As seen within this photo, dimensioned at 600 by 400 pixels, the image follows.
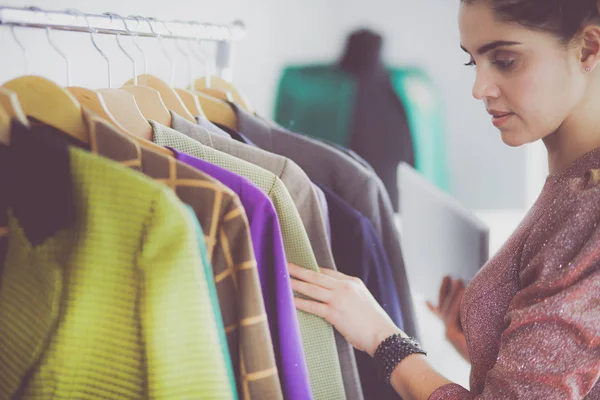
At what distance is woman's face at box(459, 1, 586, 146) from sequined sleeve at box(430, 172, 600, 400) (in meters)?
0.12

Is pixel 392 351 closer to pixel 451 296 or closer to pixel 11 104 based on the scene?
pixel 451 296

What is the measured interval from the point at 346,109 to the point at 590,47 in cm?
82

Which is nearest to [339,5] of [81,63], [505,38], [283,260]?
[81,63]

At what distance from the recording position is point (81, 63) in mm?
1395

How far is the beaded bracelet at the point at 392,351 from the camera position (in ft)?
2.71

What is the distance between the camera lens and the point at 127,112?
2.49ft

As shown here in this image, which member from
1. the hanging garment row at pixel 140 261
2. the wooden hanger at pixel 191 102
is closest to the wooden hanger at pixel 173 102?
the wooden hanger at pixel 191 102

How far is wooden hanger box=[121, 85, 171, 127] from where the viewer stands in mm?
835

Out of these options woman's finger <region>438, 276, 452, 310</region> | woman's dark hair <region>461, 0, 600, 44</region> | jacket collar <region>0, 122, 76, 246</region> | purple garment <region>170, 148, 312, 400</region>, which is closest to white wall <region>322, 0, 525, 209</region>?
woman's finger <region>438, 276, 452, 310</region>

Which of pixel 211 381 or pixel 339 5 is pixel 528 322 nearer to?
pixel 211 381

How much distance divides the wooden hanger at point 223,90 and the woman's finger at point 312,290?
36 cm

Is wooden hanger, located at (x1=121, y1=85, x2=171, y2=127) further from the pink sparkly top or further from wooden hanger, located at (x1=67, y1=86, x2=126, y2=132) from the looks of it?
the pink sparkly top

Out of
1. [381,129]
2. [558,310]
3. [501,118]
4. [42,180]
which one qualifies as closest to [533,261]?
[558,310]

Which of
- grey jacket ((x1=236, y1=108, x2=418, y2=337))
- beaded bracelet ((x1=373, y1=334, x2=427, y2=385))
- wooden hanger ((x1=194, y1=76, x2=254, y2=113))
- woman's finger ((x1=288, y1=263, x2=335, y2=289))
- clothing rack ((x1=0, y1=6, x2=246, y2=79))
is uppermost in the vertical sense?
clothing rack ((x1=0, y1=6, x2=246, y2=79))
